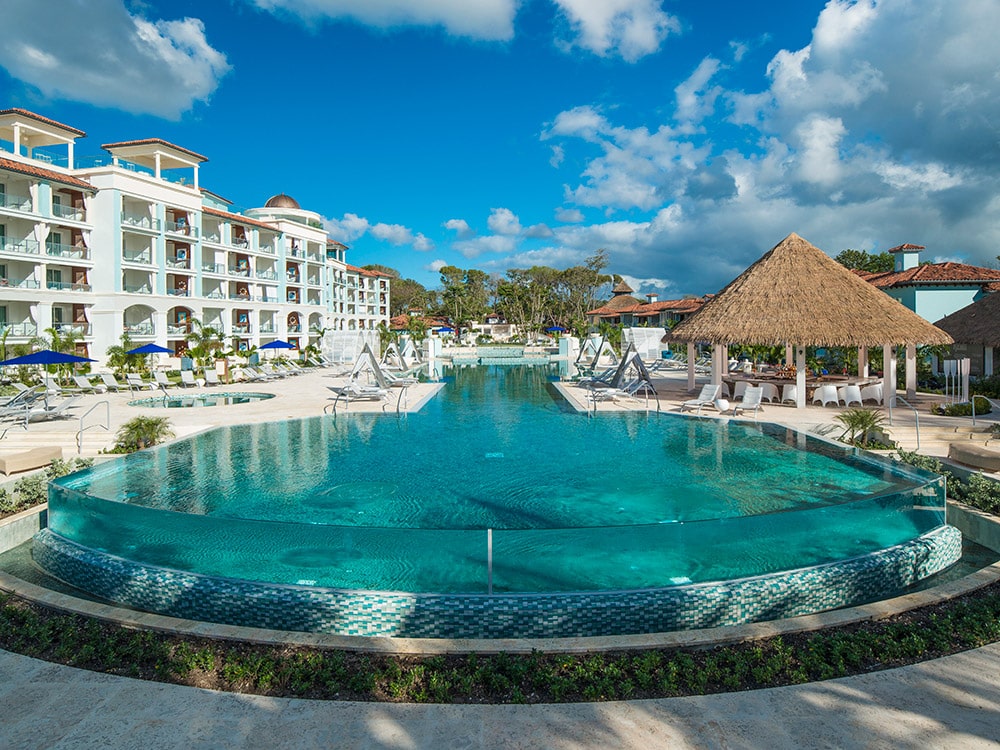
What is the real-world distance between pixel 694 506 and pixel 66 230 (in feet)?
110

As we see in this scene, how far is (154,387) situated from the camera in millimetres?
23031

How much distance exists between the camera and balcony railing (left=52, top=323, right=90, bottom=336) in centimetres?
2894

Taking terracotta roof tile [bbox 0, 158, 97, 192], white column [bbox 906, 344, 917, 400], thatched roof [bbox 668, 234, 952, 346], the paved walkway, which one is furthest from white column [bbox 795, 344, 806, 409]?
terracotta roof tile [bbox 0, 158, 97, 192]

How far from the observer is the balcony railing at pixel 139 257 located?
32.8 meters

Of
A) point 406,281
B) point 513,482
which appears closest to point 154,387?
point 513,482

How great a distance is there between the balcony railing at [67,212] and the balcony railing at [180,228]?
4.29 m

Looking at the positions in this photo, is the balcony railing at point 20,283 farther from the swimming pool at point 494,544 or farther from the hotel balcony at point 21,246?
the swimming pool at point 494,544

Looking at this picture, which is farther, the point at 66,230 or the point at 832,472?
the point at 66,230

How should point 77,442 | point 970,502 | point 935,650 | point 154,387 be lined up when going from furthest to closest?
point 154,387 → point 77,442 → point 970,502 → point 935,650

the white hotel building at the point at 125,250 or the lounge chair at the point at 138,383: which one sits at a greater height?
the white hotel building at the point at 125,250

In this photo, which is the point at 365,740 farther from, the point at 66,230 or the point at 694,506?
the point at 66,230

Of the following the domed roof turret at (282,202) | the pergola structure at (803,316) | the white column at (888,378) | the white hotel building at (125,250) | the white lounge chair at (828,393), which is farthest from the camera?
the domed roof turret at (282,202)

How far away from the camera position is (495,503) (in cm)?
→ 871

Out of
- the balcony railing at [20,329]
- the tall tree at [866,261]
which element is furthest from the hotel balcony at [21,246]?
the tall tree at [866,261]
